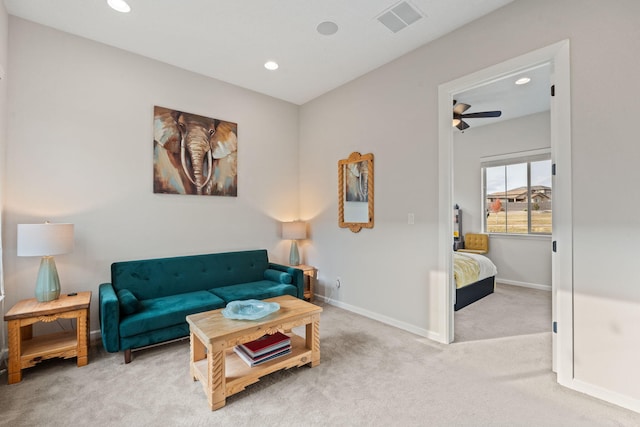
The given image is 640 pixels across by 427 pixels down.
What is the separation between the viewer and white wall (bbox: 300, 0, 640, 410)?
1970mm

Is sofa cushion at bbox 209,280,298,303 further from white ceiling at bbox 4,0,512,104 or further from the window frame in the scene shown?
the window frame

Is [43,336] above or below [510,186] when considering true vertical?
below

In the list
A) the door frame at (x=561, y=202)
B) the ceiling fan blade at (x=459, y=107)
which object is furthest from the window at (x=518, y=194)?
the door frame at (x=561, y=202)

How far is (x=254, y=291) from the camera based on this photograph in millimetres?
3314

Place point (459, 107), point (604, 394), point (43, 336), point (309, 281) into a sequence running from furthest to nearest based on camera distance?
point (309, 281), point (459, 107), point (43, 336), point (604, 394)

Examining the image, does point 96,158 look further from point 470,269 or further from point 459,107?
point 470,269

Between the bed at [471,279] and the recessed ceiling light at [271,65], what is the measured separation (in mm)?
3419

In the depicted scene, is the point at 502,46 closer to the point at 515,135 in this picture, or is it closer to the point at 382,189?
the point at 382,189

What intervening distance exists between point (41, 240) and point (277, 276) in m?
2.27

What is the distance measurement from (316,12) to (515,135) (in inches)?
175

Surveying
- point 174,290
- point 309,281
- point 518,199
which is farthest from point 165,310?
point 518,199

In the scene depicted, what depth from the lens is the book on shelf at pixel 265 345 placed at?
7.24 feet

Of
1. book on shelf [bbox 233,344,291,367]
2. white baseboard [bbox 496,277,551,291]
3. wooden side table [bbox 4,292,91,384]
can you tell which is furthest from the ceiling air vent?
white baseboard [bbox 496,277,551,291]

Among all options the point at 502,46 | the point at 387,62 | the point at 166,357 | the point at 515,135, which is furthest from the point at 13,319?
the point at 515,135
